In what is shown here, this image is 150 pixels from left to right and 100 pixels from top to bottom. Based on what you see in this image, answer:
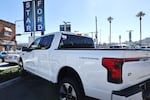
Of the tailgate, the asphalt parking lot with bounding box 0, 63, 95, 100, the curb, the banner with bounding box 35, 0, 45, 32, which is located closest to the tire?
the asphalt parking lot with bounding box 0, 63, 95, 100

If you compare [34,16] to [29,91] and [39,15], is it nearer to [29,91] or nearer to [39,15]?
[39,15]

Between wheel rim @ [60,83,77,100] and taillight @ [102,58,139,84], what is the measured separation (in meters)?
1.29

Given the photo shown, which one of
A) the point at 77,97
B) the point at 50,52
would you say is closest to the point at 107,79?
the point at 77,97

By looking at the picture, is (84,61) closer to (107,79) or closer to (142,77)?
(107,79)

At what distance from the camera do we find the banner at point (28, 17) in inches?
624

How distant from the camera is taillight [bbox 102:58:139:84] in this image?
3465 millimetres

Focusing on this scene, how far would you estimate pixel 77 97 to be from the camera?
4.49 meters

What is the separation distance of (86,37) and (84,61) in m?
3.08

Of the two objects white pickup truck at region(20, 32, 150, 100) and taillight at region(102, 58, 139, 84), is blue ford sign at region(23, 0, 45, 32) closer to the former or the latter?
white pickup truck at region(20, 32, 150, 100)

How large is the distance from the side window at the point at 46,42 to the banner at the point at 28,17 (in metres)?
9.25

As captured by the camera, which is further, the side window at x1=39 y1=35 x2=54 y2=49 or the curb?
the curb

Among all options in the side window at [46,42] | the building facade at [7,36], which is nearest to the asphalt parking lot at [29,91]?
the side window at [46,42]

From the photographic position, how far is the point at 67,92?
489 cm

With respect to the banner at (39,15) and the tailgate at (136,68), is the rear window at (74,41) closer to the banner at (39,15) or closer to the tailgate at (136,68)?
the tailgate at (136,68)
